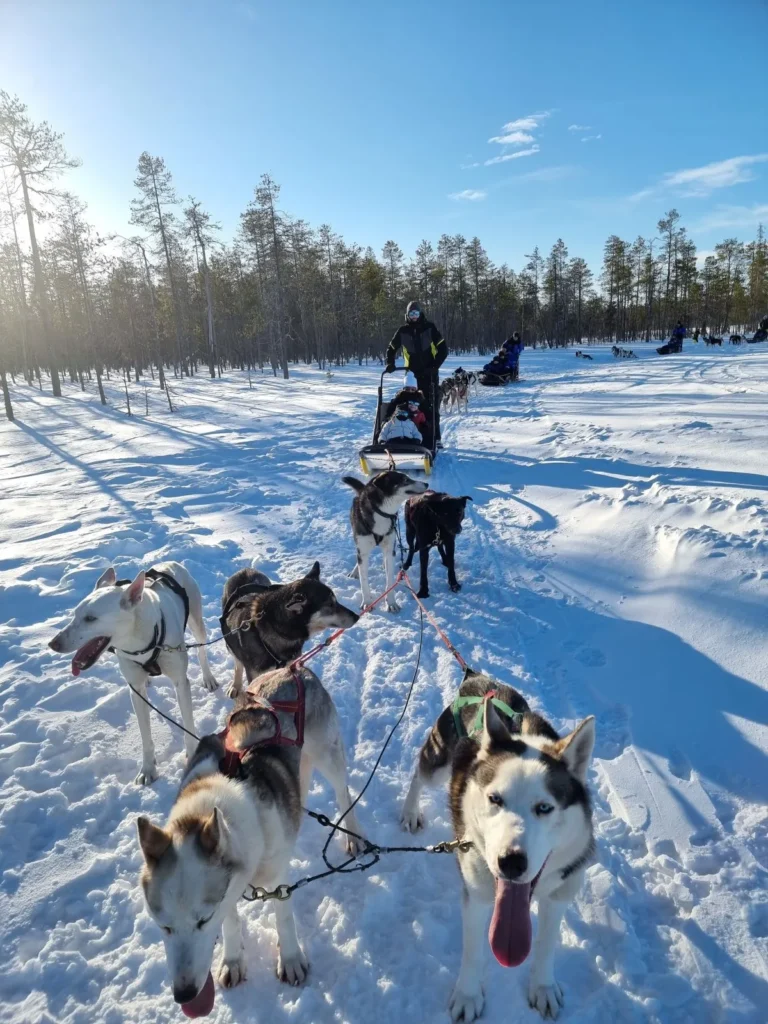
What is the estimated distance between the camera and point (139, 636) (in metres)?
3.24

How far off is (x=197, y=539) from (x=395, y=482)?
347cm

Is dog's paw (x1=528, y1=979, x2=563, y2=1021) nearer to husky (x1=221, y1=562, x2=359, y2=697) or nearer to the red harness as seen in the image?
the red harness

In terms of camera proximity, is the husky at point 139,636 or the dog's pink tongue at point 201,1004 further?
the husky at point 139,636

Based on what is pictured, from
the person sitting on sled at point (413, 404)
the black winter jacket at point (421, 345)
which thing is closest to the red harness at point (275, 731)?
the person sitting on sled at point (413, 404)

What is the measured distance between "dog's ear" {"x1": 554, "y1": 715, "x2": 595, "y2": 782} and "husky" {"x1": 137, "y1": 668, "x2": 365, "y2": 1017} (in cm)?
118

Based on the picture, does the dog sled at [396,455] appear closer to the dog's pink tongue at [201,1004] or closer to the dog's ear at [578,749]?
the dog's ear at [578,749]

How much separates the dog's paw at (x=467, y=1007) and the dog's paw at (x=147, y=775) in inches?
86.3

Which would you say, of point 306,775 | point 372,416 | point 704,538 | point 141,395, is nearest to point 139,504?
point 306,775

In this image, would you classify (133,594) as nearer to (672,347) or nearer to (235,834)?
(235,834)

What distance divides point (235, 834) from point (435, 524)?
153 inches

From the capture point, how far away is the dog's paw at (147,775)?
3.29 metres

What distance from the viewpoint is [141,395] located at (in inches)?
1125

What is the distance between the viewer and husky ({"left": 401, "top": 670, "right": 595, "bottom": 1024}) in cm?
167

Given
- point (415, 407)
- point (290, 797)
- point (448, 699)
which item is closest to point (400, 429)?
point (415, 407)
